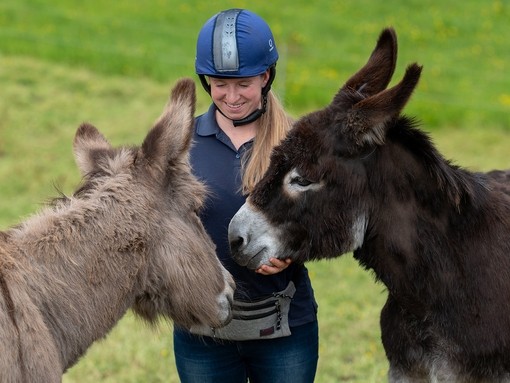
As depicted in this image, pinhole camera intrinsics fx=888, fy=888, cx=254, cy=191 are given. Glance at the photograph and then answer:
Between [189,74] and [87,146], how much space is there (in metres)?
11.8

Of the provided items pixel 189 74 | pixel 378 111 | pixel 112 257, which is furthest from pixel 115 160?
pixel 189 74

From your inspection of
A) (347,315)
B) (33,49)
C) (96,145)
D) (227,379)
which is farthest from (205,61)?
(33,49)

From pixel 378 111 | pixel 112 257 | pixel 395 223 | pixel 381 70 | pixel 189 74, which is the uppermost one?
pixel 381 70

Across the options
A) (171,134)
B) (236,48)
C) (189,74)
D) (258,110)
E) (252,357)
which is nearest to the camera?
(171,134)

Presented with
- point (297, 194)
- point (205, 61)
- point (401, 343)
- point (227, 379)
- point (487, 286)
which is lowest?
point (227, 379)

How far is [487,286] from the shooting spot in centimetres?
425

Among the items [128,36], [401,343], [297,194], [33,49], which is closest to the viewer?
[297,194]

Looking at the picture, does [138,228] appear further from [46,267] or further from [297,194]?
[297,194]

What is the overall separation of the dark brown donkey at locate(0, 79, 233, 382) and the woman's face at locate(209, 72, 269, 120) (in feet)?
1.28

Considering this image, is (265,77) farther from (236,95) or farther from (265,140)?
(265,140)

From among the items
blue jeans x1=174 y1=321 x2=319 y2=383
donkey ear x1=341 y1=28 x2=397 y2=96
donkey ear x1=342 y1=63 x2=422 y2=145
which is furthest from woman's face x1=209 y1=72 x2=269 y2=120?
blue jeans x1=174 y1=321 x2=319 y2=383

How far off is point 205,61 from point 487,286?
1.78 metres

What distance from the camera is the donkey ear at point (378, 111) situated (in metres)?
3.85

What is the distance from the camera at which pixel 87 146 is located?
14.1ft
